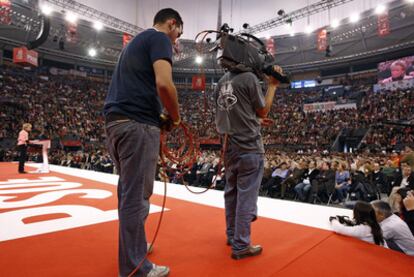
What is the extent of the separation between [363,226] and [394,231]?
25 centimetres

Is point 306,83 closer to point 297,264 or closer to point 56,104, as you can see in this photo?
point 56,104

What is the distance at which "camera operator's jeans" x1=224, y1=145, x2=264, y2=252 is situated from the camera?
176 centimetres

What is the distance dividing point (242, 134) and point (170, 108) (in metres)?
0.66

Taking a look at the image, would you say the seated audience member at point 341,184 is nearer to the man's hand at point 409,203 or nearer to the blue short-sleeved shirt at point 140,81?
the man's hand at point 409,203

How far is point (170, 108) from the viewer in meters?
1.41

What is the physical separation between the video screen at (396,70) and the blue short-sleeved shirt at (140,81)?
2393 centimetres

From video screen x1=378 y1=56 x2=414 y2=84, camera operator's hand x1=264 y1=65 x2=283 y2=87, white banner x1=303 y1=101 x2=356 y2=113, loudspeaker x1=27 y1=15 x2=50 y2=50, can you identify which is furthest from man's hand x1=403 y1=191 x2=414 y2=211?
Result: video screen x1=378 y1=56 x2=414 y2=84

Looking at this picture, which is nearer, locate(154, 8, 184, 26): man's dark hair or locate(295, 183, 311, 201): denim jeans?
locate(154, 8, 184, 26): man's dark hair

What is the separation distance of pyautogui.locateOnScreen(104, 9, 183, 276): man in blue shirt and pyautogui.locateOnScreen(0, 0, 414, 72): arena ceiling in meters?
15.7

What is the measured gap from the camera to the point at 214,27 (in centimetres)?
2112

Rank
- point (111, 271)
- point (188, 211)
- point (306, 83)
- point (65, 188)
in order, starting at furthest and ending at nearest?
1. point (306, 83)
2. point (65, 188)
3. point (188, 211)
4. point (111, 271)

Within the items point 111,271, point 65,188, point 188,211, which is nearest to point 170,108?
point 111,271

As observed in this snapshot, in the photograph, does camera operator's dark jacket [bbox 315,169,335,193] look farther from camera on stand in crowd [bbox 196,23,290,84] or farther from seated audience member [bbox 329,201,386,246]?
camera on stand in crowd [bbox 196,23,290,84]

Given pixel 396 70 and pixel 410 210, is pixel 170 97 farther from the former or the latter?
pixel 396 70
